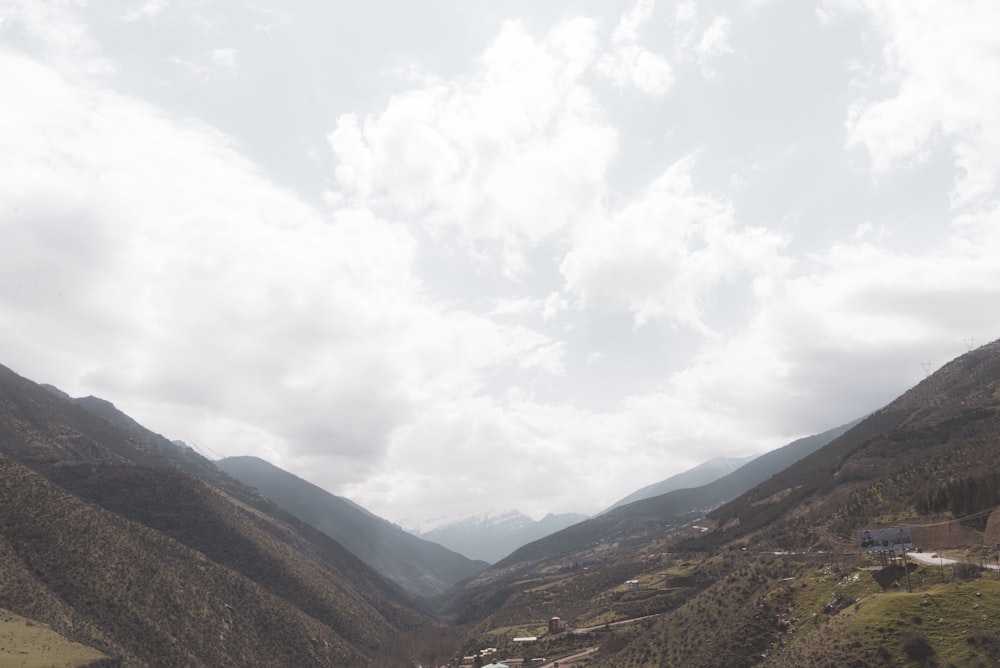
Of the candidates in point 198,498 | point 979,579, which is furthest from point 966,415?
point 198,498

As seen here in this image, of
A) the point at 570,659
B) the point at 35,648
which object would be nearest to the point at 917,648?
the point at 570,659

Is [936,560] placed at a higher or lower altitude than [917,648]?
higher

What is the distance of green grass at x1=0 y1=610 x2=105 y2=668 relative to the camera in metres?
69.8

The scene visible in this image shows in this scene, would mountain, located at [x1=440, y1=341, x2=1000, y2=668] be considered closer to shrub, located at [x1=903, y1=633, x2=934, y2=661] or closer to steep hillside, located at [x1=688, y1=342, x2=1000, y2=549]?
shrub, located at [x1=903, y1=633, x2=934, y2=661]

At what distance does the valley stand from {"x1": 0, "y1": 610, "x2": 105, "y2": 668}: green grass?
37 centimetres

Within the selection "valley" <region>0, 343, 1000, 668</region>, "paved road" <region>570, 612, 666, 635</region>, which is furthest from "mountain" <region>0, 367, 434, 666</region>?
"paved road" <region>570, 612, 666, 635</region>

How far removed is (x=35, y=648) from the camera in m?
73.6

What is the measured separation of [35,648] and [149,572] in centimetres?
3802

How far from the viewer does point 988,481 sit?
2625 inches

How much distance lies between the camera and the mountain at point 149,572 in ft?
308

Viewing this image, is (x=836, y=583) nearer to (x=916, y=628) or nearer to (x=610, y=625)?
(x=916, y=628)

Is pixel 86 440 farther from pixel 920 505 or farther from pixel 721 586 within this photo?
pixel 920 505

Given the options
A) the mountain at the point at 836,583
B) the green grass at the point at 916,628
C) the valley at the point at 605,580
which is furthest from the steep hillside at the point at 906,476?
the green grass at the point at 916,628

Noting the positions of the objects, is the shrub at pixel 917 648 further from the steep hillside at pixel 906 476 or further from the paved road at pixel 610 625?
the paved road at pixel 610 625
